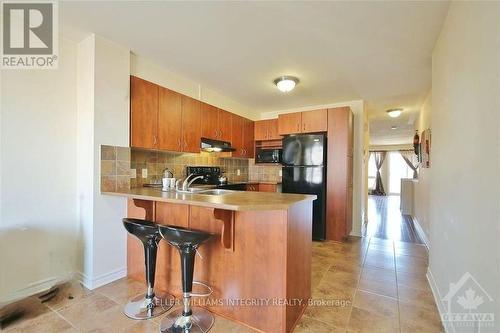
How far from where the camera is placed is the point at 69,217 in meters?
2.38

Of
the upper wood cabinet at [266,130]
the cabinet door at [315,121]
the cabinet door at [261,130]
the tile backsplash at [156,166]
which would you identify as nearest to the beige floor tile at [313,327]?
the tile backsplash at [156,166]

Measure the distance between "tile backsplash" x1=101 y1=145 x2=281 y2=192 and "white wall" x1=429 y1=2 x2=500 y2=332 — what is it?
2881 millimetres

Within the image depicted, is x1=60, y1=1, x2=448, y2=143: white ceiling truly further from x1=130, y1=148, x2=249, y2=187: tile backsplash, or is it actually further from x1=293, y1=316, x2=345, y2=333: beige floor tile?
x1=293, y1=316, x2=345, y2=333: beige floor tile

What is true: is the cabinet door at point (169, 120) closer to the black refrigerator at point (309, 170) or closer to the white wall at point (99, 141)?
the white wall at point (99, 141)

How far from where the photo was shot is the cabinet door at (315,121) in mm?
3926

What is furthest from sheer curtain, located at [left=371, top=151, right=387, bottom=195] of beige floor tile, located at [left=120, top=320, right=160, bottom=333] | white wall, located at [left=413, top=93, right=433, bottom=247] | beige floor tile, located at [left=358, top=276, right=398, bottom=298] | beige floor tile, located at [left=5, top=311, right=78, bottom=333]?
beige floor tile, located at [left=5, top=311, right=78, bottom=333]

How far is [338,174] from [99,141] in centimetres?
335

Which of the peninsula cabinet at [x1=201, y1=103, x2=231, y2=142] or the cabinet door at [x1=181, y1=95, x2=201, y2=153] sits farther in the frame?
the peninsula cabinet at [x1=201, y1=103, x2=231, y2=142]

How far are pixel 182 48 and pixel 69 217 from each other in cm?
213

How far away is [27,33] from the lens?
2080 mm

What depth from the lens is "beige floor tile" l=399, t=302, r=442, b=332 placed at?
1.75 metres

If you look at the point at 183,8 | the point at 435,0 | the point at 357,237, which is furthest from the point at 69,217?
the point at 357,237

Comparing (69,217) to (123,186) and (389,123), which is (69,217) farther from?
(389,123)

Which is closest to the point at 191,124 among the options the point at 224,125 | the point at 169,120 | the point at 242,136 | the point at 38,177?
the point at 169,120
